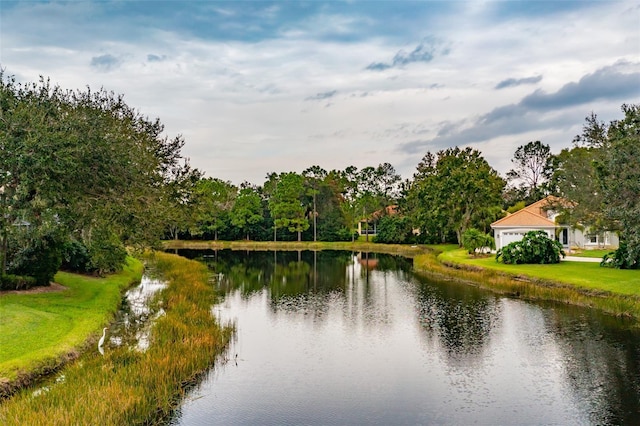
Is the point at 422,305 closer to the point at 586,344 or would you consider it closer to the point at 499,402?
the point at 586,344

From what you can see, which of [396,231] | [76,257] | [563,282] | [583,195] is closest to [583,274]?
[563,282]

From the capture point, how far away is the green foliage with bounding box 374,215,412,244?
7756 cm

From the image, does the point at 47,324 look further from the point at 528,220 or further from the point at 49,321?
the point at 528,220

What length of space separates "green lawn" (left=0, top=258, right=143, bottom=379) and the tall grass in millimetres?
1058

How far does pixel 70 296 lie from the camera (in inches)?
963

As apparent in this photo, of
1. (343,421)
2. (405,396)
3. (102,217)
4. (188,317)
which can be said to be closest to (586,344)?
(405,396)

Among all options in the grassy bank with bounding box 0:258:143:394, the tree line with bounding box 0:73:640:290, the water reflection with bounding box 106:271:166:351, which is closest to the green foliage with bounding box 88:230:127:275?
the tree line with bounding box 0:73:640:290

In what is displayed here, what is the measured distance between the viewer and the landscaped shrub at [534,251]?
40.1m

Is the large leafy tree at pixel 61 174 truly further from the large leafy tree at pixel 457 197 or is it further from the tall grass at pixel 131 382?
the large leafy tree at pixel 457 197

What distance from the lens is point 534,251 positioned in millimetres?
40281

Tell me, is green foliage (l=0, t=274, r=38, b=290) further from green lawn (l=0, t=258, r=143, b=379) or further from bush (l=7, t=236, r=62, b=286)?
green lawn (l=0, t=258, r=143, b=379)

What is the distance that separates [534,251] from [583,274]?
811 centimetres

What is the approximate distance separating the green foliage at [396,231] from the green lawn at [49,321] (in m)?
54.3

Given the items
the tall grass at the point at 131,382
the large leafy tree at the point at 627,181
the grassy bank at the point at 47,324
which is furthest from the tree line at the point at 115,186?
the tall grass at the point at 131,382
